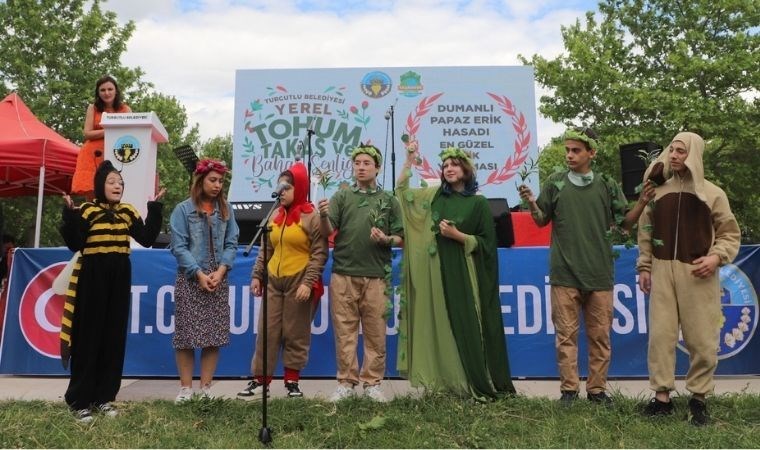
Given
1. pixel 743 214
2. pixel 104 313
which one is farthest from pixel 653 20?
pixel 104 313

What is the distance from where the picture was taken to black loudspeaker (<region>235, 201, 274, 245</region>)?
6500mm

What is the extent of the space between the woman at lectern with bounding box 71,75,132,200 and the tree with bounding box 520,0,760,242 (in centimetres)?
1461

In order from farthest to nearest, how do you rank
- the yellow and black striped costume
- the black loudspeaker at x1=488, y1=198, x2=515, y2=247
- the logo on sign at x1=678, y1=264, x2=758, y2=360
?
the black loudspeaker at x1=488, y1=198, x2=515, y2=247 < the logo on sign at x1=678, y1=264, x2=758, y2=360 < the yellow and black striped costume

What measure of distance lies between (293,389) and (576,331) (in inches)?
78.9

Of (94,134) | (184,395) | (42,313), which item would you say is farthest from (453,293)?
(94,134)

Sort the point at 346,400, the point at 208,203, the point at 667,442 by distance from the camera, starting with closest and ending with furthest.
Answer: the point at 667,442 < the point at 346,400 < the point at 208,203

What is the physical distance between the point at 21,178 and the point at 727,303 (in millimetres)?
9084

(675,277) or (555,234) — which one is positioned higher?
(555,234)

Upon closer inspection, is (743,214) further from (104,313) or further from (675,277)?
(104,313)

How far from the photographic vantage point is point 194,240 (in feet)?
13.5

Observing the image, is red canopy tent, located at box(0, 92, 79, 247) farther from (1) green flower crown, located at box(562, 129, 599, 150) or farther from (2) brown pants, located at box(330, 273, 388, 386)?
(1) green flower crown, located at box(562, 129, 599, 150)

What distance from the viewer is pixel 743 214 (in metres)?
18.8

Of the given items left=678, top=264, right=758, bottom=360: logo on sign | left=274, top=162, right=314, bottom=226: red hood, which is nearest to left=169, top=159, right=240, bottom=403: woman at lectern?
left=274, top=162, right=314, bottom=226: red hood

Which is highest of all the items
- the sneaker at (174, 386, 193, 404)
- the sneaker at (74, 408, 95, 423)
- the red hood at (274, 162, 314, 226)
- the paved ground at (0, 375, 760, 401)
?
the red hood at (274, 162, 314, 226)
